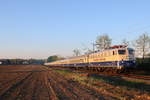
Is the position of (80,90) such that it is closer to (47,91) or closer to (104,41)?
(47,91)

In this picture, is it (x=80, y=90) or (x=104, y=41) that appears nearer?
(x=80, y=90)

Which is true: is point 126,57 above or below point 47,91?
above

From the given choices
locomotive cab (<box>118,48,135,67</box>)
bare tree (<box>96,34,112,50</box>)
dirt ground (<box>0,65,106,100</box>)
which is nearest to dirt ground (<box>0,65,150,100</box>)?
dirt ground (<box>0,65,106,100</box>)

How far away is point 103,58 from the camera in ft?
106

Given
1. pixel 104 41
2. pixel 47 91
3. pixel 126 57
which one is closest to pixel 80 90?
pixel 47 91

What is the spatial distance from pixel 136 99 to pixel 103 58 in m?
22.0

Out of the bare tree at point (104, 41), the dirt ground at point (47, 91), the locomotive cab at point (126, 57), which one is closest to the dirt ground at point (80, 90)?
the dirt ground at point (47, 91)

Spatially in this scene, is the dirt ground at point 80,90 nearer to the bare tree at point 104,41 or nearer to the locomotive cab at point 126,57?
the locomotive cab at point 126,57

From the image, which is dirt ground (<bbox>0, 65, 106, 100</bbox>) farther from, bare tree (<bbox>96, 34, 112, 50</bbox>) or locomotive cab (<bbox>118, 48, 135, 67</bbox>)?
bare tree (<bbox>96, 34, 112, 50</bbox>)

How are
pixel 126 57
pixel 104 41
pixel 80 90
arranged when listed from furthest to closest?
pixel 104 41
pixel 126 57
pixel 80 90

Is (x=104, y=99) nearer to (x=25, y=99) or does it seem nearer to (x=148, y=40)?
(x=25, y=99)

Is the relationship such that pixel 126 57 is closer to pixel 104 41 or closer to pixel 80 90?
pixel 80 90

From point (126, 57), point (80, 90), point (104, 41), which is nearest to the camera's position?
point (80, 90)

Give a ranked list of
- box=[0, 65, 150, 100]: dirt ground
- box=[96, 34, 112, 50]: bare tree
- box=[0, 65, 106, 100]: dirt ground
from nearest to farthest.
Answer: box=[0, 65, 150, 100]: dirt ground → box=[0, 65, 106, 100]: dirt ground → box=[96, 34, 112, 50]: bare tree
